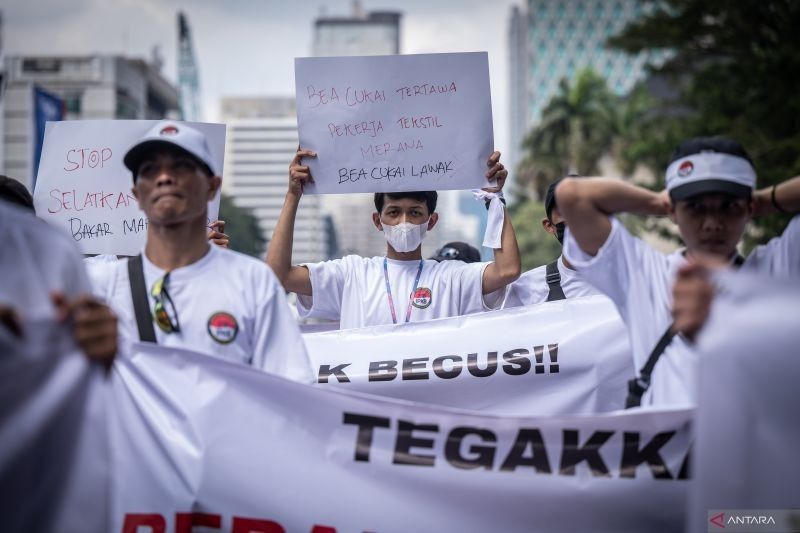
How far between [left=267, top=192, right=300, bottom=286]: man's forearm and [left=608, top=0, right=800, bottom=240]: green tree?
12.9m

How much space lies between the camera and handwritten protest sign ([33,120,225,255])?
556 cm

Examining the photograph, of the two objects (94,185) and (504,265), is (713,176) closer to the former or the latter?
(504,265)

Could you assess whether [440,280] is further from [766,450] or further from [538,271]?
[766,450]

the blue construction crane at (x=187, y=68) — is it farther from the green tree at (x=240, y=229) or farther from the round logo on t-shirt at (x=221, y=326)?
the round logo on t-shirt at (x=221, y=326)

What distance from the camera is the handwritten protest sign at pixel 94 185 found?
5.56 metres

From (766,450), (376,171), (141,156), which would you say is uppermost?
(376,171)

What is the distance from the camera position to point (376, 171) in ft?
18.1

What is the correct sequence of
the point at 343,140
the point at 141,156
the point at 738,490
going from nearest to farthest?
the point at 738,490
the point at 141,156
the point at 343,140

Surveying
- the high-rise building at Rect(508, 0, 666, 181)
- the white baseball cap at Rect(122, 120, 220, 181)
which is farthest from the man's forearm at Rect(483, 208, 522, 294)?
the high-rise building at Rect(508, 0, 666, 181)

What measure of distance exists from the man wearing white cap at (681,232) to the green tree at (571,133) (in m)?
46.7

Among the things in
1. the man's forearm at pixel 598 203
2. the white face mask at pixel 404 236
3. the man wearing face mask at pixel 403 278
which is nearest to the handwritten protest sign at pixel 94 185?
the man wearing face mask at pixel 403 278


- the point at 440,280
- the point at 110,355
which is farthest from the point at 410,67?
the point at 110,355

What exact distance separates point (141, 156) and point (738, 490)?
234cm

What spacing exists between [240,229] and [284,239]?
60.2 m
